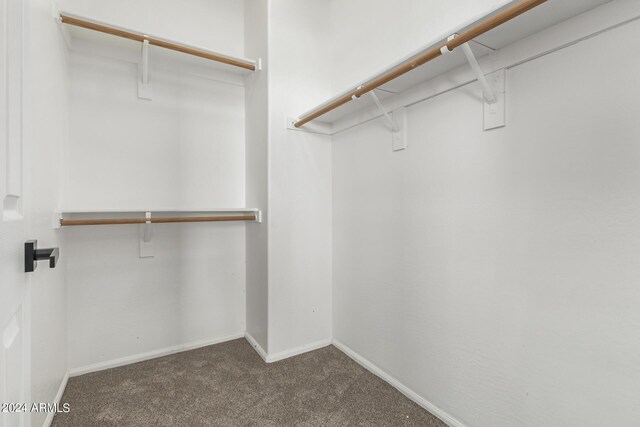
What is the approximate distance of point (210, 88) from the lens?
2.31m

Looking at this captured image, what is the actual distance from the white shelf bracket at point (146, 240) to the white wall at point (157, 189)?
4 cm

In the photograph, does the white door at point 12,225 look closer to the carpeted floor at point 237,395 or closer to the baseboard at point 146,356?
the carpeted floor at point 237,395

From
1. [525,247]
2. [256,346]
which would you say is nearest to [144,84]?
[256,346]

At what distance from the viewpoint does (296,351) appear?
217cm

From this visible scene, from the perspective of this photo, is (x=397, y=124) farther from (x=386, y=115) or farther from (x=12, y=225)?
(x=12, y=225)

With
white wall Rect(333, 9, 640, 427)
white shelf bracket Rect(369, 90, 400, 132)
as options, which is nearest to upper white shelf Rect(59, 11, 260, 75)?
white shelf bracket Rect(369, 90, 400, 132)

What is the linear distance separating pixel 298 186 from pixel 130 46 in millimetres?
1468

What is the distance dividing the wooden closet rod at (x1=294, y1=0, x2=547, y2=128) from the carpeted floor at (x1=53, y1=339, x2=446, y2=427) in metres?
1.71

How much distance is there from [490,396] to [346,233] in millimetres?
1246

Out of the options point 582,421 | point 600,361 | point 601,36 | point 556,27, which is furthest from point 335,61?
point 582,421

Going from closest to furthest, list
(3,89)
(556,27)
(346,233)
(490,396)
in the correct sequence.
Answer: (3,89) → (556,27) → (490,396) → (346,233)

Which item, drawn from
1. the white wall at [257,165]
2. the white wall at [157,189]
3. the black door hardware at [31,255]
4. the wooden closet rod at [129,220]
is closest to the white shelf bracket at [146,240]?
the white wall at [157,189]

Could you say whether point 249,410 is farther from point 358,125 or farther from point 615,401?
point 358,125

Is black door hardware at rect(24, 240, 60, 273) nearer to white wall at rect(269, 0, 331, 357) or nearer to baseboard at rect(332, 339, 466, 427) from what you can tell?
white wall at rect(269, 0, 331, 357)
